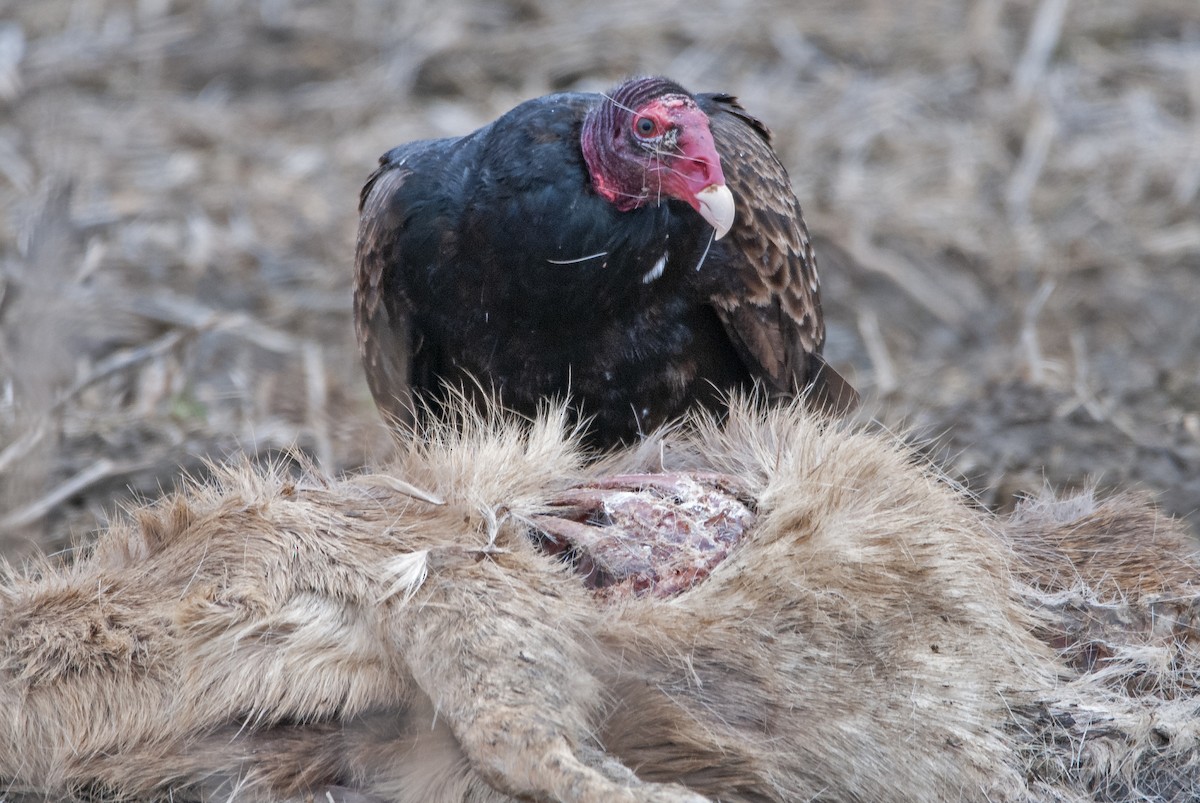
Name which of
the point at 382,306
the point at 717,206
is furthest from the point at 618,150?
the point at 382,306

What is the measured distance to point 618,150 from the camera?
3.65 meters

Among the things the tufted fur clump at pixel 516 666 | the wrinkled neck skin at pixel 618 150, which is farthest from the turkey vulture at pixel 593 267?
the tufted fur clump at pixel 516 666

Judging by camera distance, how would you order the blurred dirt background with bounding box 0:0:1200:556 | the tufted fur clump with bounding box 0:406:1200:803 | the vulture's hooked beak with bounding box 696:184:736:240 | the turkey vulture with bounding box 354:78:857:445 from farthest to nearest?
the blurred dirt background with bounding box 0:0:1200:556, the turkey vulture with bounding box 354:78:857:445, the vulture's hooked beak with bounding box 696:184:736:240, the tufted fur clump with bounding box 0:406:1200:803

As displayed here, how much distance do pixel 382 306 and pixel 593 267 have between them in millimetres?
771

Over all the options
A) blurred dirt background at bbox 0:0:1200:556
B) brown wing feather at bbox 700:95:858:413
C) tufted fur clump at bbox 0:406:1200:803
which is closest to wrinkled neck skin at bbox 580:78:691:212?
brown wing feather at bbox 700:95:858:413

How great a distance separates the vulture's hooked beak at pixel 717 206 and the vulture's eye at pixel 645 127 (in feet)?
0.67

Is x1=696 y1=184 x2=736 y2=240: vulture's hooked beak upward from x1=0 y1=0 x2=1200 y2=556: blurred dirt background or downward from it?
upward

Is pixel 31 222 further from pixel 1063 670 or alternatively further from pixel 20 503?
pixel 1063 670

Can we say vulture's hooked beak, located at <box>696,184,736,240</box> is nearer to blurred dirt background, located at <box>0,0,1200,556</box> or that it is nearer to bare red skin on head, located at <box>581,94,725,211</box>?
bare red skin on head, located at <box>581,94,725,211</box>

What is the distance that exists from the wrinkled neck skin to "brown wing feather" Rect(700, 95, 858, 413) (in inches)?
17.0

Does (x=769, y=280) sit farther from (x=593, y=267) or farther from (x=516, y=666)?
(x=516, y=666)

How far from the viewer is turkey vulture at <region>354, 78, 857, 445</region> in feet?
12.2

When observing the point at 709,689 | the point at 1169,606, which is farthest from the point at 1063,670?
the point at 709,689

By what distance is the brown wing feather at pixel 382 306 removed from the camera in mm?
4059
